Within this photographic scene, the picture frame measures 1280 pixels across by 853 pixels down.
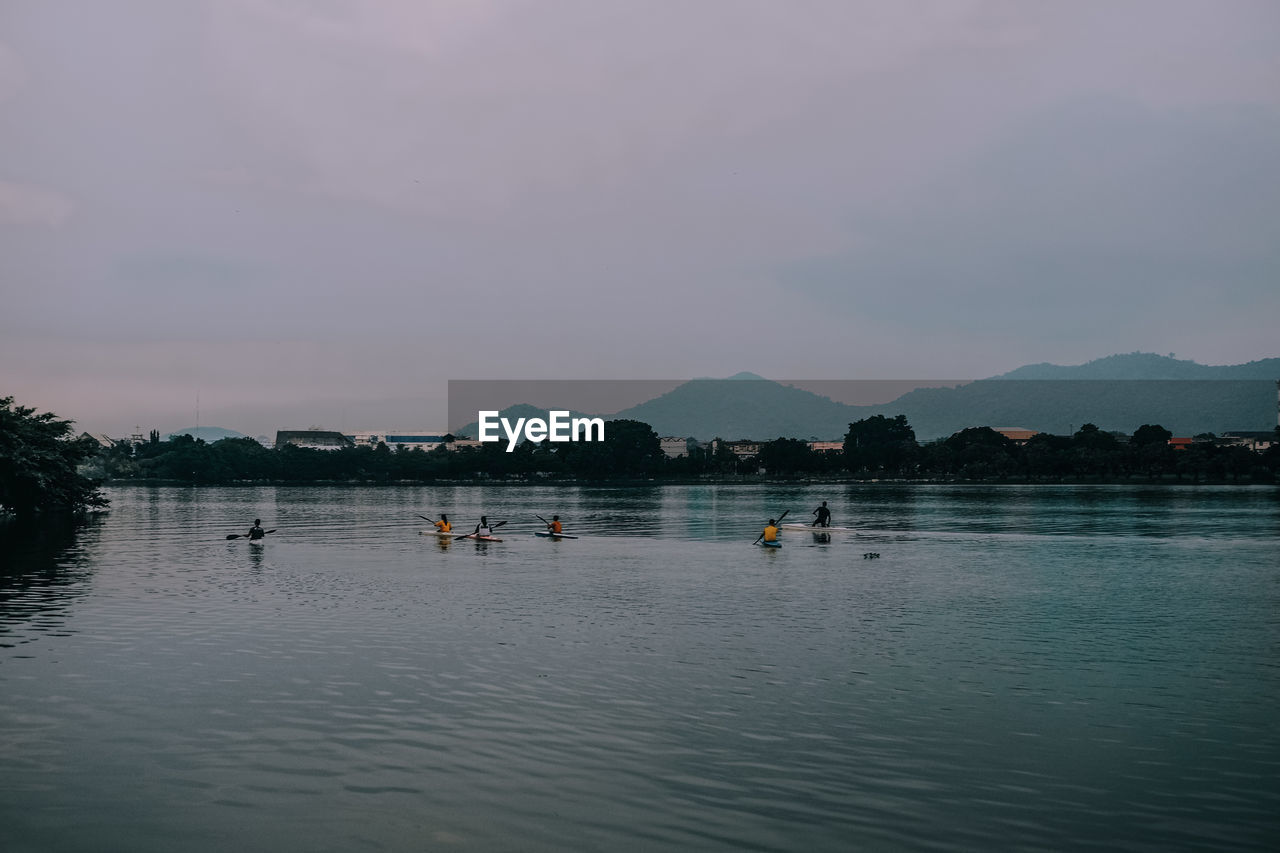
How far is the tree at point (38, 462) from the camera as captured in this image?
73625 millimetres

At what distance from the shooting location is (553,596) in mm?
36750

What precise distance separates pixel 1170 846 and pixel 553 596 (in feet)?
85.8

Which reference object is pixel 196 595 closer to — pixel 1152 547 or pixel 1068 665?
pixel 1068 665

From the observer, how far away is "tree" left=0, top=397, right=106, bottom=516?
7362 cm

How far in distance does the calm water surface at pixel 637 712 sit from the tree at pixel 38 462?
3691 centimetres

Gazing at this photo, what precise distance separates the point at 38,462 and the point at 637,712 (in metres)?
74.6

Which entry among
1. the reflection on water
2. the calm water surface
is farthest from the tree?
the calm water surface

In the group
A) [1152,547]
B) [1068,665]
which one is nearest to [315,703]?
[1068,665]

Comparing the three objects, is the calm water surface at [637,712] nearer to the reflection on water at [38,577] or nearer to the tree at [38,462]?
the reflection on water at [38,577]

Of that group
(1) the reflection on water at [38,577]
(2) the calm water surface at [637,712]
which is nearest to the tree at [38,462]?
(1) the reflection on water at [38,577]

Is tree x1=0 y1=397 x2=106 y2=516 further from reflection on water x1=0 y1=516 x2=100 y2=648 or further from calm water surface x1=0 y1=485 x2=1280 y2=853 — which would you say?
calm water surface x1=0 y1=485 x2=1280 y2=853

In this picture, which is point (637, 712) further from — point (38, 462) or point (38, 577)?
point (38, 462)

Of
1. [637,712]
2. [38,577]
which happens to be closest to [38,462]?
[38,577]

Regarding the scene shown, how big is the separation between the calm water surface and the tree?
36.9 m
